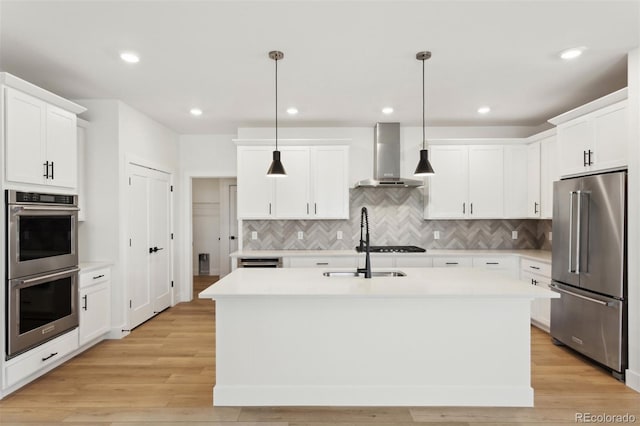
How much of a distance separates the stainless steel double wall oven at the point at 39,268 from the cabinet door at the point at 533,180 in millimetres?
5224

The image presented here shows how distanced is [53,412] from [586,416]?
12.0 ft

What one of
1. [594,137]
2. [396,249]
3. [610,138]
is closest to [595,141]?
[594,137]

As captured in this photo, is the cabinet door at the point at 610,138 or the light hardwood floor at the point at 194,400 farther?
the cabinet door at the point at 610,138

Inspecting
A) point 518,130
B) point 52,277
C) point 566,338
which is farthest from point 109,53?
point 518,130

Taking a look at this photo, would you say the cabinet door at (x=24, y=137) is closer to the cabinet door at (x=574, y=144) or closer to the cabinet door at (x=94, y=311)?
the cabinet door at (x=94, y=311)

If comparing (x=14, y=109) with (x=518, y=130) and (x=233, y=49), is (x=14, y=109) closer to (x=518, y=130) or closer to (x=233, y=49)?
(x=233, y=49)

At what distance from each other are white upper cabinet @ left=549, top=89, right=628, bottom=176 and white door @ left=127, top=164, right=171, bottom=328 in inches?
186

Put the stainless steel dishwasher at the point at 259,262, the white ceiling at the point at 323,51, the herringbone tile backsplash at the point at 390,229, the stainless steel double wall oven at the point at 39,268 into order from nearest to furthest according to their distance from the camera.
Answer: the white ceiling at the point at 323,51
the stainless steel double wall oven at the point at 39,268
the stainless steel dishwasher at the point at 259,262
the herringbone tile backsplash at the point at 390,229

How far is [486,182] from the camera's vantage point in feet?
16.3

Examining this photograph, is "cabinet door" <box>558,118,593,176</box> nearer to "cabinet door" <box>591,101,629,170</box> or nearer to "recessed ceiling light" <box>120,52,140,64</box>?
"cabinet door" <box>591,101,629,170</box>

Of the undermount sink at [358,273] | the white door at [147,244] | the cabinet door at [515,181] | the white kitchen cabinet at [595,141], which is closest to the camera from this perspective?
the white kitchen cabinet at [595,141]

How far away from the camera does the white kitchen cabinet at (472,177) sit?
494cm

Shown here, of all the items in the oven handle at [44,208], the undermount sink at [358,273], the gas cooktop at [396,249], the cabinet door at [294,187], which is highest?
the cabinet door at [294,187]

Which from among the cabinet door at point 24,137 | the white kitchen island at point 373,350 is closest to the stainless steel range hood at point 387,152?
the white kitchen island at point 373,350
